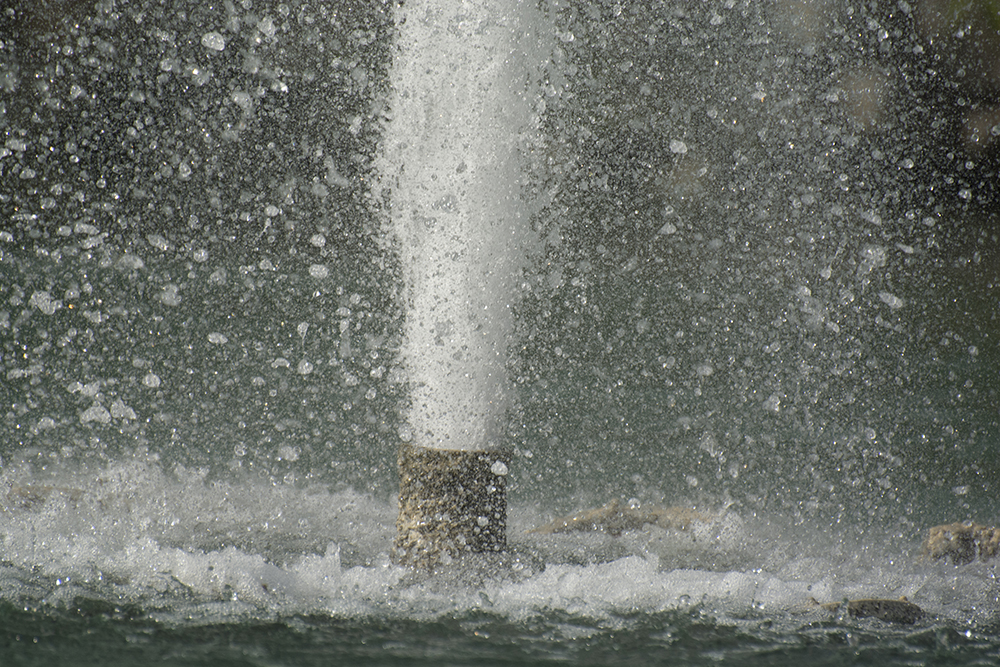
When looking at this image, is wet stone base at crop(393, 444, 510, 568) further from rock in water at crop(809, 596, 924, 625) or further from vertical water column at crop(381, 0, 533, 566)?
rock in water at crop(809, 596, 924, 625)

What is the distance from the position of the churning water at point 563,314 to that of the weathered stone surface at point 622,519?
77mm

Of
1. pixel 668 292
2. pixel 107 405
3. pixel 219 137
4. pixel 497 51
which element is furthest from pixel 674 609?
pixel 219 137

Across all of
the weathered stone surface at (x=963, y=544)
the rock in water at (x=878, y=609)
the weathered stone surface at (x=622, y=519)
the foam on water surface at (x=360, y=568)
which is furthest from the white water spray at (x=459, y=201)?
the weathered stone surface at (x=963, y=544)

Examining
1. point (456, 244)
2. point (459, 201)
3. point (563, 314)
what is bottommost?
point (456, 244)

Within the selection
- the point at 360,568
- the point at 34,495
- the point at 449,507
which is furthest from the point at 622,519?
the point at 34,495

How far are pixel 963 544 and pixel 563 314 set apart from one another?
223 inches

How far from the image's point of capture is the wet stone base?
8.64 ft

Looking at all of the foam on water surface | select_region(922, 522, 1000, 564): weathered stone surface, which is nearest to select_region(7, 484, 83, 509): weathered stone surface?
the foam on water surface

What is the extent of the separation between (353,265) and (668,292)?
3.10 meters

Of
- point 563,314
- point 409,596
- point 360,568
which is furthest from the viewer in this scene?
point 563,314

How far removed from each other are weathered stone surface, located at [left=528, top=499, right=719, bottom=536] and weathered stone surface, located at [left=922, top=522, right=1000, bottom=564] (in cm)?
71

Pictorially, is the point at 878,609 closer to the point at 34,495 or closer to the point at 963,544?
the point at 963,544

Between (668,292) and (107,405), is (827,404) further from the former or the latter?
(107,405)

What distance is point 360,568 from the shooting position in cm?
254
